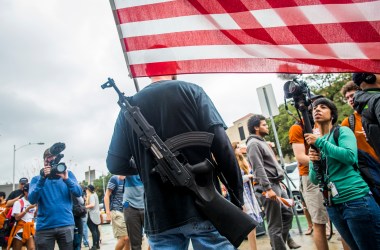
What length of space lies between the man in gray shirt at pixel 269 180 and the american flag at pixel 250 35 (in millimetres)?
2599

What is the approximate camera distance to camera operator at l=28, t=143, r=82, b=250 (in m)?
4.04

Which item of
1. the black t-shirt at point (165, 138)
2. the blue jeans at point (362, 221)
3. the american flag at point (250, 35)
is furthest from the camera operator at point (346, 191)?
the black t-shirt at point (165, 138)

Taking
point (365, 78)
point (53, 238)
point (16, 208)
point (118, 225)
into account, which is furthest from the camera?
point (16, 208)

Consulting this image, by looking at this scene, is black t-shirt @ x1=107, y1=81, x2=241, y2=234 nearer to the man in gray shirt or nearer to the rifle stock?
the rifle stock

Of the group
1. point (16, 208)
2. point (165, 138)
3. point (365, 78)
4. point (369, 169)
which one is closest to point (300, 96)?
point (365, 78)

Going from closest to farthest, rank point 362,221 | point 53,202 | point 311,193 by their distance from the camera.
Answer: point 362,221
point 311,193
point 53,202

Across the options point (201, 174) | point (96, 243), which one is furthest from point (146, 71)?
point (96, 243)

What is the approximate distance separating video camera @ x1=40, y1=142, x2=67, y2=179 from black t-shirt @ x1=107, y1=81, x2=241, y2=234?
218 centimetres

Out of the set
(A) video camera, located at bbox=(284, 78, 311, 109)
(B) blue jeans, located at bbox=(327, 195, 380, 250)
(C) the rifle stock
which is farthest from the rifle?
(B) blue jeans, located at bbox=(327, 195, 380, 250)

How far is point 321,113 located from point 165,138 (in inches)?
70.0

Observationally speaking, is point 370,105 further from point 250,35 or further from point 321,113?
point 321,113

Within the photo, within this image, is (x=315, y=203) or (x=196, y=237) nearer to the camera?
(x=196, y=237)

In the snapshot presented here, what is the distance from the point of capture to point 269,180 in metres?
4.45

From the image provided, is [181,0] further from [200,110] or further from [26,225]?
[26,225]
